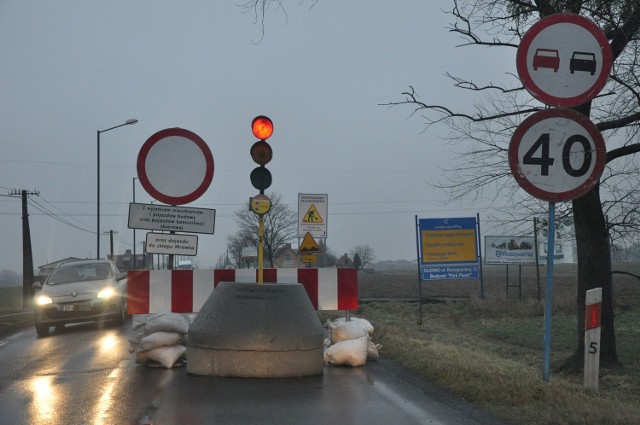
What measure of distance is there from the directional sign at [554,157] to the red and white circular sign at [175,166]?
3.16 m

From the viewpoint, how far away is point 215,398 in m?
5.83

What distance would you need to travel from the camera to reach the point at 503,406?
5.70 metres

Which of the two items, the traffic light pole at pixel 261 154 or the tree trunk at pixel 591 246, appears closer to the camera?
the traffic light pole at pixel 261 154

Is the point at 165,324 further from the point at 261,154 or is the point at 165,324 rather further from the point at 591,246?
the point at 591,246

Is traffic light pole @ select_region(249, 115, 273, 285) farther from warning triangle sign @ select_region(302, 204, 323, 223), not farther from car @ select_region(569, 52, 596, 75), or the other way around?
warning triangle sign @ select_region(302, 204, 323, 223)

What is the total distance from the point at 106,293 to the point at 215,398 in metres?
11.0

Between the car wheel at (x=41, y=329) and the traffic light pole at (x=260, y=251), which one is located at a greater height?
the traffic light pole at (x=260, y=251)

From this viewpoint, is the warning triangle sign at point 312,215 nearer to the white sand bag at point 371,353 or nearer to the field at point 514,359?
the field at point 514,359

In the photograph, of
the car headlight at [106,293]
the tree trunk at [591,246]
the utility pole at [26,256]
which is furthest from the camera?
the utility pole at [26,256]

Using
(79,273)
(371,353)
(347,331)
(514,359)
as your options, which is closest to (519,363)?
(514,359)

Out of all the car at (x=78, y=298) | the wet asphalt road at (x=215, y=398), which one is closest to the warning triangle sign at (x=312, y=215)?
the car at (x=78, y=298)

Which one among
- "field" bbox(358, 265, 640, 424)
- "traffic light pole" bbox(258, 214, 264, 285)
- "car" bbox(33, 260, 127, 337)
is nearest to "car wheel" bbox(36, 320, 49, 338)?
"car" bbox(33, 260, 127, 337)

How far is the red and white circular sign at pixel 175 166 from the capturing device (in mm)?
7426

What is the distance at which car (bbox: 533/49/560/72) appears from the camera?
6293mm
